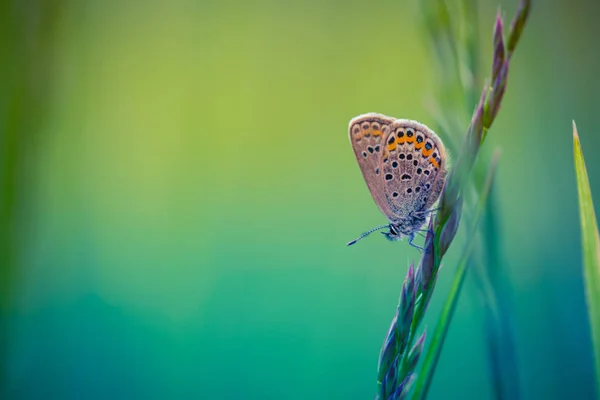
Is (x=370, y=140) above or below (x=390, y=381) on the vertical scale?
above

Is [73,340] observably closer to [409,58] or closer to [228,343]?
[228,343]

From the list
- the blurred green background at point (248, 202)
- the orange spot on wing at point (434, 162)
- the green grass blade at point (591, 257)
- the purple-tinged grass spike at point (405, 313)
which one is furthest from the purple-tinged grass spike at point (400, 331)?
the blurred green background at point (248, 202)

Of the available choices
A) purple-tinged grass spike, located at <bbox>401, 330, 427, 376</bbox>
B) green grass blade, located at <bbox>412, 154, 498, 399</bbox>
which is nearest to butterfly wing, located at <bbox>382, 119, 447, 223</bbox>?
green grass blade, located at <bbox>412, 154, 498, 399</bbox>

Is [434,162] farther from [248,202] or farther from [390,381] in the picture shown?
[248,202]

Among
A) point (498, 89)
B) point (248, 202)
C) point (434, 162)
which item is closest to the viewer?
point (498, 89)

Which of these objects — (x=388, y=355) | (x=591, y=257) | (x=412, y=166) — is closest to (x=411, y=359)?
(x=388, y=355)

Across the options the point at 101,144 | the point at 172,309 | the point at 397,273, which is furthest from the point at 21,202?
the point at 397,273
